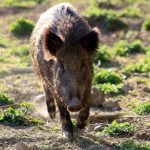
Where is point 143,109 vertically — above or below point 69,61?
below

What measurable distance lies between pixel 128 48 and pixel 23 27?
10.7 feet

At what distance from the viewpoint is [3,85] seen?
11.2 m

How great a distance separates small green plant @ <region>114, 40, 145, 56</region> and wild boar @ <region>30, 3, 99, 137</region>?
229 inches

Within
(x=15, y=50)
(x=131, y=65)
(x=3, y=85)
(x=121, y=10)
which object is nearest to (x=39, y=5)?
(x=121, y=10)

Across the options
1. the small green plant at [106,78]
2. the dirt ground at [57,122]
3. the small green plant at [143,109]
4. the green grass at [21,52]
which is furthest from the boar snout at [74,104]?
the green grass at [21,52]

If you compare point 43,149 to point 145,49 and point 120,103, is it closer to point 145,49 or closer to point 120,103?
point 120,103

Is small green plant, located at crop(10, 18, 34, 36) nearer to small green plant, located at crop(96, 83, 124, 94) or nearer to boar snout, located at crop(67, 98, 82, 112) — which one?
small green plant, located at crop(96, 83, 124, 94)

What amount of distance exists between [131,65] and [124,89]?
69.1 inches

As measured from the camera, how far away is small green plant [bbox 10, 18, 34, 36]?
53.5 ft

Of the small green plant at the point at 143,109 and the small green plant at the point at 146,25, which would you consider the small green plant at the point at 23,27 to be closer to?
the small green plant at the point at 146,25

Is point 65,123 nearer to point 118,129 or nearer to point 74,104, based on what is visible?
point 118,129

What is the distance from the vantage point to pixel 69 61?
25.5 ft

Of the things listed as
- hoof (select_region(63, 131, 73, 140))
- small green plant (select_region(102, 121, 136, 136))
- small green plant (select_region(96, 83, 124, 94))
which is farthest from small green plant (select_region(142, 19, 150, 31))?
hoof (select_region(63, 131, 73, 140))

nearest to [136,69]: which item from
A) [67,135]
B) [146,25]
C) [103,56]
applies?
[103,56]
